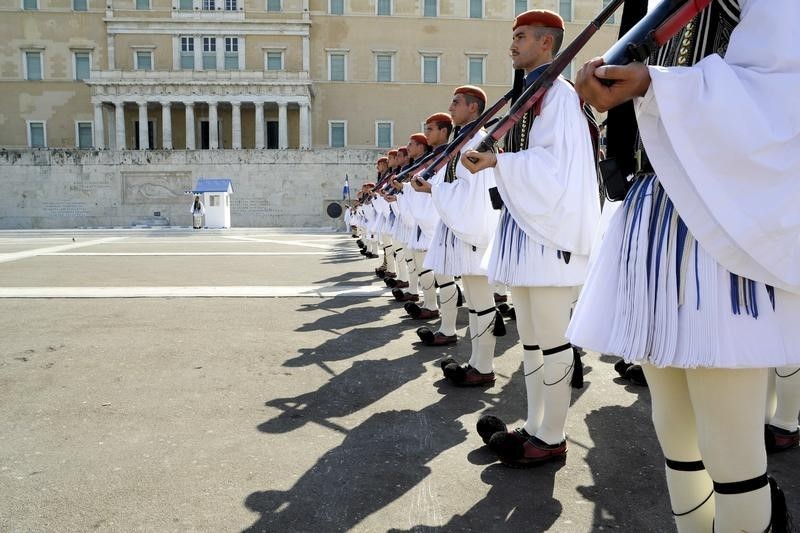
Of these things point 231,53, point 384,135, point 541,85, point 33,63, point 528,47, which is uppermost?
point 231,53

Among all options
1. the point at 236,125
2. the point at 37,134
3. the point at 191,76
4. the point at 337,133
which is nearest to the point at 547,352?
the point at 236,125

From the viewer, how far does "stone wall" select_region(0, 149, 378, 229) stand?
43281 mm

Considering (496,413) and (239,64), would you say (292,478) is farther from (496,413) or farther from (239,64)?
(239,64)

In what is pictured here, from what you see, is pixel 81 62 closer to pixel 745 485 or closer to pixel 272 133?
pixel 272 133

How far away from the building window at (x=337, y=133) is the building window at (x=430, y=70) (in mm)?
8391

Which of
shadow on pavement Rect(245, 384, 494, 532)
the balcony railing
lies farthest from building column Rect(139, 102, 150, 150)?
Answer: shadow on pavement Rect(245, 384, 494, 532)

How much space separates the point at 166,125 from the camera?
2116 inches

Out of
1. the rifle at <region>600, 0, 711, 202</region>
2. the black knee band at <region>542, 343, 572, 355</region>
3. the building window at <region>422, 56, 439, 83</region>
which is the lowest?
the black knee band at <region>542, 343, 572, 355</region>

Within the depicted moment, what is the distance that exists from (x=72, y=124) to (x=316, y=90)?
2146cm

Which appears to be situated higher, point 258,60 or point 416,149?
point 258,60

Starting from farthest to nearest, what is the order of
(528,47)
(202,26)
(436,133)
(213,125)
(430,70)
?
(430,70) → (202,26) → (213,125) → (436,133) → (528,47)

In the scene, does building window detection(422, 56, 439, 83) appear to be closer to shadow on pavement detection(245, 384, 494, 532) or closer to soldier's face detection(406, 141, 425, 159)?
soldier's face detection(406, 141, 425, 159)

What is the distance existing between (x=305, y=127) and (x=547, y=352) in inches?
2152

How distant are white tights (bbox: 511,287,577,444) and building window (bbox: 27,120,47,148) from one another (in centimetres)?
6333
